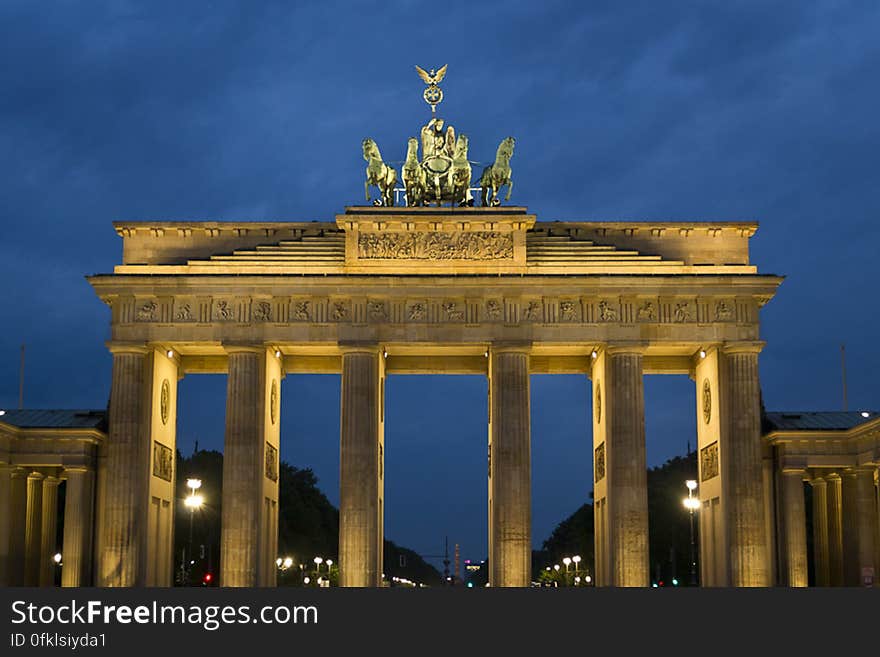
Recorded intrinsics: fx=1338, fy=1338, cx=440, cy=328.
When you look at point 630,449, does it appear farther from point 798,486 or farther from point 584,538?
point 584,538

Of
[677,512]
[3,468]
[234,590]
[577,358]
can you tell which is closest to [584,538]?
[677,512]

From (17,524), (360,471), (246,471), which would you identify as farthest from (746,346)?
(17,524)

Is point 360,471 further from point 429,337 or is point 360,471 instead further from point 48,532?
point 48,532

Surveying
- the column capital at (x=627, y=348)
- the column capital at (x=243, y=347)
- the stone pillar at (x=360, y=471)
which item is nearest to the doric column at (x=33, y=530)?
the column capital at (x=243, y=347)

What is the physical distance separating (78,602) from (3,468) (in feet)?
122

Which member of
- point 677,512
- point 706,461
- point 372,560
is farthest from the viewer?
point 677,512

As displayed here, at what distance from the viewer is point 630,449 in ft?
209

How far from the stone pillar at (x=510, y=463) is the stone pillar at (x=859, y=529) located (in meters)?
16.1

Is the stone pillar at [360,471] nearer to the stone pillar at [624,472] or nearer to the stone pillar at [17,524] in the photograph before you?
the stone pillar at [624,472]

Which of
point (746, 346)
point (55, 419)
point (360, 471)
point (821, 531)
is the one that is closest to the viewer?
point (360, 471)

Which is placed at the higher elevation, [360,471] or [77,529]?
[360,471]

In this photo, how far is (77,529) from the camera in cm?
6350

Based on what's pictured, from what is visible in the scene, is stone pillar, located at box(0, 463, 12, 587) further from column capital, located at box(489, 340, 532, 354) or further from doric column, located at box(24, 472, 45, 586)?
column capital, located at box(489, 340, 532, 354)

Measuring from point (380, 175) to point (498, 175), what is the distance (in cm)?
599
